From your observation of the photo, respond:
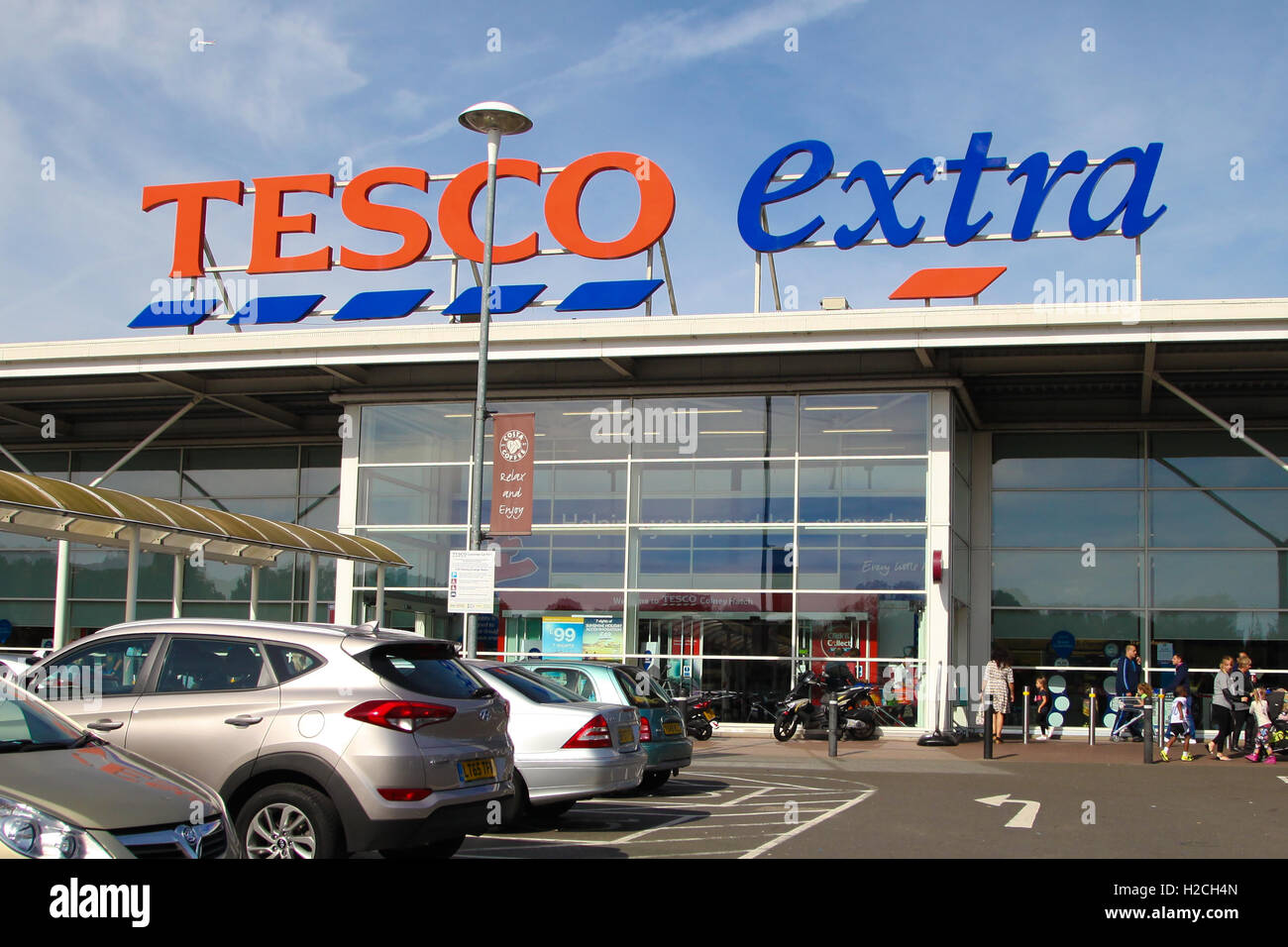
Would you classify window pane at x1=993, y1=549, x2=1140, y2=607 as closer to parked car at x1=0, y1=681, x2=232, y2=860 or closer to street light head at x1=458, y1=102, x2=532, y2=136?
street light head at x1=458, y1=102, x2=532, y2=136

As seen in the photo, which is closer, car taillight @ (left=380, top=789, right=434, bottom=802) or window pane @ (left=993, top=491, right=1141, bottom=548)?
car taillight @ (left=380, top=789, right=434, bottom=802)

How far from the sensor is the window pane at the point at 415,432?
24531mm

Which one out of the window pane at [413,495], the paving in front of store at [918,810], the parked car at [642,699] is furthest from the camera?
A: the window pane at [413,495]

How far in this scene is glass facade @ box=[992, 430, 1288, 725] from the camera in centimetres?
2433

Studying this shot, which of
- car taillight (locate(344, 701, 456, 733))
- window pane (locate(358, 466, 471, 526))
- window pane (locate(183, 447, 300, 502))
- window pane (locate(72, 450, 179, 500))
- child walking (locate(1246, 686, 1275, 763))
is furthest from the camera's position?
window pane (locate(72, 450, 179, 500))

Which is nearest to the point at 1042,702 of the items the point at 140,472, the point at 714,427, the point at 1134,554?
the point at 1134,554

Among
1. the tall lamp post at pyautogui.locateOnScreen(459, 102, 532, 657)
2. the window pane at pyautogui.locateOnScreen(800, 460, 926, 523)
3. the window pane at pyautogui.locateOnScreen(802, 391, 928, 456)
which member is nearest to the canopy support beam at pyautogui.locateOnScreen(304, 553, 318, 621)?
the tall lamp post at pyautogui.locateOnScreen(459, 102, 532, 657)

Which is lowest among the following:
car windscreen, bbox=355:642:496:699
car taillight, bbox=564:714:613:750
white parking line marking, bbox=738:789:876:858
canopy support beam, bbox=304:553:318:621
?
white parking line marking, bbox=738:789:876:858

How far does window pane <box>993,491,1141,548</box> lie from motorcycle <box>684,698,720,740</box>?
24.8ft

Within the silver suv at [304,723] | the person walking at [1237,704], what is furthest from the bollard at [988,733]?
the silver suv at [304,723]

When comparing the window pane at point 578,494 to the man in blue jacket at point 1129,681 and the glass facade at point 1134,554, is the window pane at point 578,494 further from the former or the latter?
the man in blue jacket at point 1129,681

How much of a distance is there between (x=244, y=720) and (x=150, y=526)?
9.66 metres

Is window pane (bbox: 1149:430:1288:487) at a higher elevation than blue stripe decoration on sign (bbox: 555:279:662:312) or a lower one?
lower

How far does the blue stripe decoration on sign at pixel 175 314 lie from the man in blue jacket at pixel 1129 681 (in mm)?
18453
